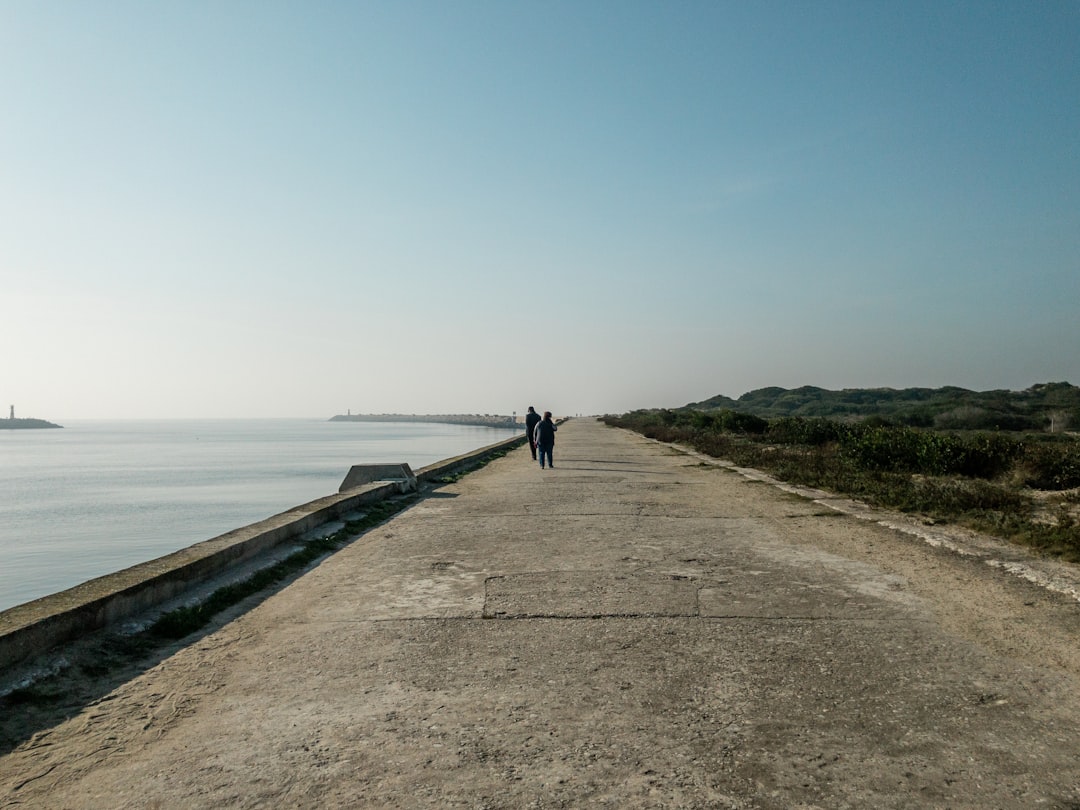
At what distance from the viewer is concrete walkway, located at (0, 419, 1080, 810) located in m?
2.79

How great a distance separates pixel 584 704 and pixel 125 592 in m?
3.42

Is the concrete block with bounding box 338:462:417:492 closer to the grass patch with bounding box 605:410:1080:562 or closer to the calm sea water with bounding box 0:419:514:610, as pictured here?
the calm sea water with bounding box 0:419:514:610

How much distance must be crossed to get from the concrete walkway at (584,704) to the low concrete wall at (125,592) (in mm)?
656

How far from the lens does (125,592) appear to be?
17.0 ft

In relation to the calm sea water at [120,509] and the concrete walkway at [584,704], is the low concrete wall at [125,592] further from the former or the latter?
the calm sea water at [120,509]

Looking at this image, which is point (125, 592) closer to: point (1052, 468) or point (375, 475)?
point (375, 475)

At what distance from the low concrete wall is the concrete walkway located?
656 mm

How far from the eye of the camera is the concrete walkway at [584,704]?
279 cm

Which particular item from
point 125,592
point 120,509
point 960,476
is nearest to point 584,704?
point 125,592

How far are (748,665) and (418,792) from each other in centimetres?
208

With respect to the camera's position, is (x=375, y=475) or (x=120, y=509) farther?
(x=120, y=509)

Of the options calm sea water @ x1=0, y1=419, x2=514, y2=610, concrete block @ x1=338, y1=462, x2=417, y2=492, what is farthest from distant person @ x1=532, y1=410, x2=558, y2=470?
calm sea water @ x1=0, y1=419, x2=514, y2=610

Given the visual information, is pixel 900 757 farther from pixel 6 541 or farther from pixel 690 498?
pixel 6 541

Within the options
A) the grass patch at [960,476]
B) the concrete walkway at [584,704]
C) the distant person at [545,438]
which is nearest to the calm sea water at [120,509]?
the distant person at [545,438]
